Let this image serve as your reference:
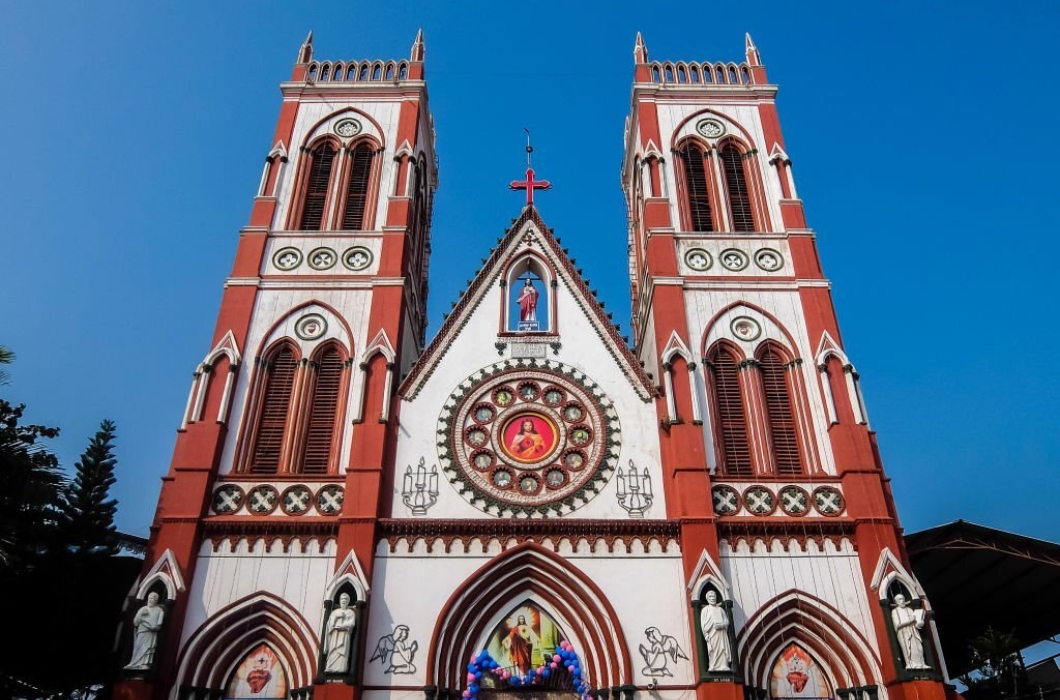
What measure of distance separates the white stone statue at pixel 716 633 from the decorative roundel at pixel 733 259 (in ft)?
32.2

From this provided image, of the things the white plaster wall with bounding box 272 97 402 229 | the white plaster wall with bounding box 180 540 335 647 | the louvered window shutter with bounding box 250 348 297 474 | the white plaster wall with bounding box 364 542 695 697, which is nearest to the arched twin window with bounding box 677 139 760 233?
the white plaster wall with bounding box 272 97 402 229

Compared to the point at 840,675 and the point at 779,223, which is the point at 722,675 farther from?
the point at 779,223

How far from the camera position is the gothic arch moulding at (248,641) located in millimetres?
17625

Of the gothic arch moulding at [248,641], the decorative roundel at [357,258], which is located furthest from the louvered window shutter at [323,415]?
the gothic arch moulding at [248,641]

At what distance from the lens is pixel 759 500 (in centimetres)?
1970

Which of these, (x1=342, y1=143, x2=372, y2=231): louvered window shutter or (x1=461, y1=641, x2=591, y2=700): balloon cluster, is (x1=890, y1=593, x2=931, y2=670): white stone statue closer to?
(x1=461, y1=641, x2=591, y2=700): balloon cluster

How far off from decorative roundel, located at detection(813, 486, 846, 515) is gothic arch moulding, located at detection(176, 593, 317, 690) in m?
11.6

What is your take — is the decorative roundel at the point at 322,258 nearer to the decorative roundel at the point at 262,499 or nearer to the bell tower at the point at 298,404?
the bell tower at the point at 298,404

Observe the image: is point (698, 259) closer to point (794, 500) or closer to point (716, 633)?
point (794, 500)

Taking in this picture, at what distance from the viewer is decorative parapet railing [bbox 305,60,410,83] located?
94.0 feet

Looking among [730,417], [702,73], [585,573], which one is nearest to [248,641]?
[585,573]

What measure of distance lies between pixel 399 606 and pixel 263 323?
8743 mm

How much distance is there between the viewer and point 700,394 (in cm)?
2145

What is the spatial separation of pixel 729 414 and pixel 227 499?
→ 12.3 metres
